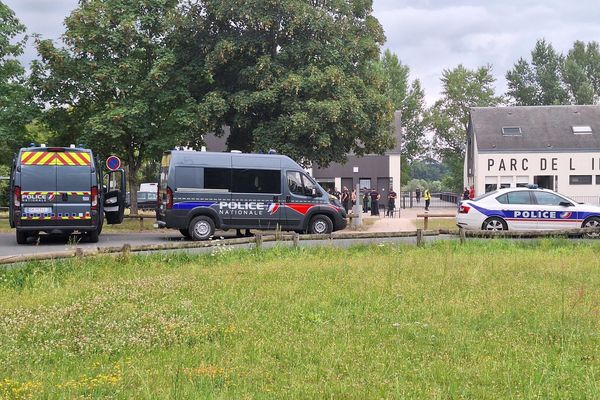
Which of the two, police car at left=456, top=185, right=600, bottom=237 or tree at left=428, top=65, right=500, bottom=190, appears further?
tree at left=428, top=65, right=500, bottom=190

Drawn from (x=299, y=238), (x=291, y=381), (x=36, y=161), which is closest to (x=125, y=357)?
(x=291, y=381)

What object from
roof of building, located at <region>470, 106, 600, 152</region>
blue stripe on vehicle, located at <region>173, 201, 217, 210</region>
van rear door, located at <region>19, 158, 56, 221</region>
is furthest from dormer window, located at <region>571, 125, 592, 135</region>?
van rear door, located at <region>19, 158, 56, 221</region>

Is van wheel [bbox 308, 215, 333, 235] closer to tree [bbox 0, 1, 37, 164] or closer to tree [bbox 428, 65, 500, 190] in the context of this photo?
tree [bbox 0, 1, 37, 164]

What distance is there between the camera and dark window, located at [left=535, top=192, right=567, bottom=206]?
61.7 feet

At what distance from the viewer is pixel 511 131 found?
4819 cm

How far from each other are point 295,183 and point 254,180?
1200 millimetres

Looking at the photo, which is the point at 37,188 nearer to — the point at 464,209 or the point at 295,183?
the point at 295,183

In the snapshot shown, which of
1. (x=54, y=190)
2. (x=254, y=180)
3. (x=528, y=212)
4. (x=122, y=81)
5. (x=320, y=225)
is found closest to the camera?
(x=54, y=190)

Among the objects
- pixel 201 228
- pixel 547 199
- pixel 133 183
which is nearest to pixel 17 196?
pixel 201 228

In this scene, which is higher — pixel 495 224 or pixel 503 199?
pixel 503 199

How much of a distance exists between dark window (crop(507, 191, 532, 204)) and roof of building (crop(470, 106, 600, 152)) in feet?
94.1

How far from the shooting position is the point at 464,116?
71.1 metres

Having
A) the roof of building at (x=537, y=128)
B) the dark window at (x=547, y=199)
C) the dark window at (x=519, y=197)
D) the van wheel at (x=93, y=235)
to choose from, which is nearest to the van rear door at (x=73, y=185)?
the van wheel at (x=93, y=235)

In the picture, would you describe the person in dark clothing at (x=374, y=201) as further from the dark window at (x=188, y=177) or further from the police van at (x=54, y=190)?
the police van at (x=54, y=190)
